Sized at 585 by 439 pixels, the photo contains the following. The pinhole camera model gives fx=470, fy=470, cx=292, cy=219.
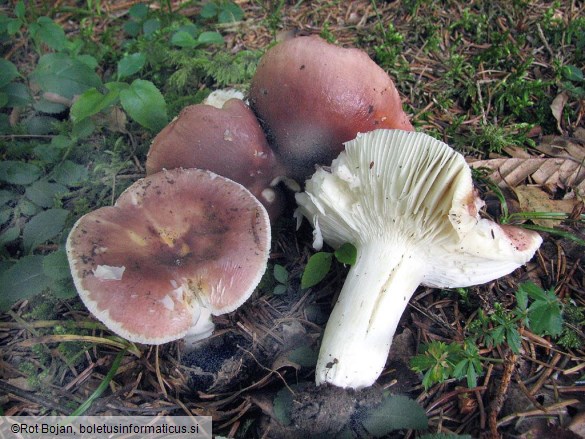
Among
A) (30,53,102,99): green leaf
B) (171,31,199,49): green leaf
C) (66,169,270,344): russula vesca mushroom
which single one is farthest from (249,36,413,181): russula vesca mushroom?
(30,53,102,99): green leaf

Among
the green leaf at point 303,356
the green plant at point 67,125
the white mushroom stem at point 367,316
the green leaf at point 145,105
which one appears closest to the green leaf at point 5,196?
the green plant at point 67,125

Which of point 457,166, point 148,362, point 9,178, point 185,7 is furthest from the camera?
point 185,7

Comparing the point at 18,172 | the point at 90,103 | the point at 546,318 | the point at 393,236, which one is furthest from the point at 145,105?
the point at 546,318

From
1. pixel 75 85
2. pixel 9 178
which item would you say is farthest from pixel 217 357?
pixel 75 85

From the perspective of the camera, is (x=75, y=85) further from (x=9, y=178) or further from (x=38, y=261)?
(x=38, y=261)

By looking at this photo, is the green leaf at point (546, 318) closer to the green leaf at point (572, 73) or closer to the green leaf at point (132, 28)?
the green leaf at point (572, 73)

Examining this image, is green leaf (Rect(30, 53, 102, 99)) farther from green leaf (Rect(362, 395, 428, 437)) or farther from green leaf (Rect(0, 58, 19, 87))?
green leaf (Rect(362, 395, 428, 437))

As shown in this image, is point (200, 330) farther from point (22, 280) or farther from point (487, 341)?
point (487, 341)
